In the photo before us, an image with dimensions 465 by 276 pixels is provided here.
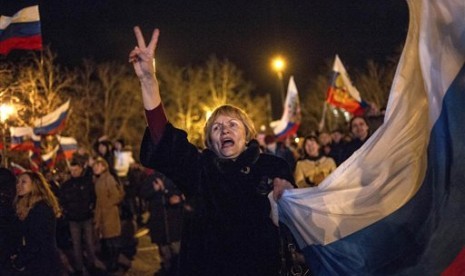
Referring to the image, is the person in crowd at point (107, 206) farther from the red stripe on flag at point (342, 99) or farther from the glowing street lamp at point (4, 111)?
the red stripe on flag at point (342, 99)

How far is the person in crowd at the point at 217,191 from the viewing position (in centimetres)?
296

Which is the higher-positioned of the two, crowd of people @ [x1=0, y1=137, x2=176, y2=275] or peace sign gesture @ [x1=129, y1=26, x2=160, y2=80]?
peace sign gesture @ [x1=129, y1=26, x2=160, y2=80]

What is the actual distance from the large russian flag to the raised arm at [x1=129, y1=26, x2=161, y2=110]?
965 millimetres

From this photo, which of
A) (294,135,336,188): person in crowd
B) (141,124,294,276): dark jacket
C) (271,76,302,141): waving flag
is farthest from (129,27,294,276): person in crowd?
(271,76,302,141): waving flag

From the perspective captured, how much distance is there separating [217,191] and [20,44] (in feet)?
21.6

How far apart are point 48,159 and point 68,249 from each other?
18.5 feet

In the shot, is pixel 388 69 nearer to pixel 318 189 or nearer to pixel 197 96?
pixel 197 96

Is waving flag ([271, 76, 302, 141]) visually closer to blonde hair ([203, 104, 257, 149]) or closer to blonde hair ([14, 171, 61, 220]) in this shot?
blonde hair ([14, 171, 61, 220])

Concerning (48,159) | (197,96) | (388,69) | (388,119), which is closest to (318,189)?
(388,119)

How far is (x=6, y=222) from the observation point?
4.50m

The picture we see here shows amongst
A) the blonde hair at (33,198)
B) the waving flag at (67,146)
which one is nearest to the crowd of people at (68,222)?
the blonde hair at (33,198)

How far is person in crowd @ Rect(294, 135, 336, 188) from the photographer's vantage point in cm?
744

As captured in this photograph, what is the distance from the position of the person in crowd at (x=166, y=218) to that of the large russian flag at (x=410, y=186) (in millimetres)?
5698

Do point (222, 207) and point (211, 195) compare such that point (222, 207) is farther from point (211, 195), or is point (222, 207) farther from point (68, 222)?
point (68, 222)
